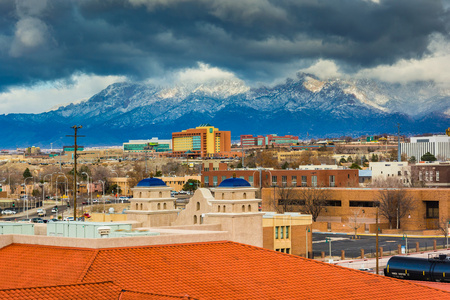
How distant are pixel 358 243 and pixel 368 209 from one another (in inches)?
1117

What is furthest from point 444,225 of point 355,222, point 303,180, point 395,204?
point 303,180

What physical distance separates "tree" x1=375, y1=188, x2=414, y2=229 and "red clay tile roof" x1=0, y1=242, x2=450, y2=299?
92.0m

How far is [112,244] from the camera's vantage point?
1255 inches

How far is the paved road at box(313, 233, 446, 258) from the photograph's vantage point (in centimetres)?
9412

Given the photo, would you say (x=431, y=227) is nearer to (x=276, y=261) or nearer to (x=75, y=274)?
(x=276, y=261)

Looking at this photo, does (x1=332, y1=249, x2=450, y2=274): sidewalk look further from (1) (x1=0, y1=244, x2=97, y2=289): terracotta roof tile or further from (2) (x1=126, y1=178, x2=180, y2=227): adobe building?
(1) (x1=0, y1=244, x2=97, y2=289): terracotta roof tile

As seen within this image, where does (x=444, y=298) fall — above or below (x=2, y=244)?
below

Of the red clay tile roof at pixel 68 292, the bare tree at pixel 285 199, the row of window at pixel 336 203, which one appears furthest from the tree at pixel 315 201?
the red clay tile roof at pixel 68 292

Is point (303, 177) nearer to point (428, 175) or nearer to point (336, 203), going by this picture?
point (336, 203)

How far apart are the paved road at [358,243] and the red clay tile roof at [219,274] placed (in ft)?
176

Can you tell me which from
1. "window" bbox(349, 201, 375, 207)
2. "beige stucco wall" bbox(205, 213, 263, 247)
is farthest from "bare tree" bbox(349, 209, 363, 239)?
"beige stucco wall" bbox(205, 213, 263, 247)

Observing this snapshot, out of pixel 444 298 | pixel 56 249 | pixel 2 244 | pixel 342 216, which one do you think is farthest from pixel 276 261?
pixel 342 216

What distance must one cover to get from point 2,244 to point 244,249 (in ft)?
37.0

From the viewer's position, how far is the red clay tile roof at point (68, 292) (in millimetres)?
25234
